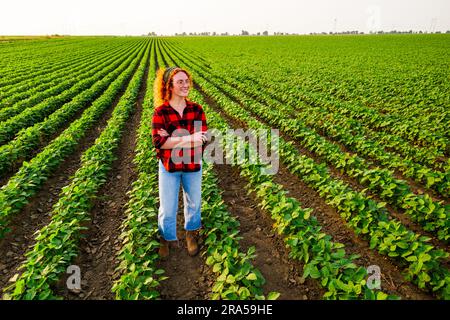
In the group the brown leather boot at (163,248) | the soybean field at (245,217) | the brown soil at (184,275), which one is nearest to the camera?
the soybean field at (245,217)

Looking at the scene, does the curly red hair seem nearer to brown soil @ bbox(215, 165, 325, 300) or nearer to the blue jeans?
the blue jeans

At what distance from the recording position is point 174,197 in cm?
372

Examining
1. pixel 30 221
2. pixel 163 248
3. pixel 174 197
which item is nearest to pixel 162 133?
pixel 174 197

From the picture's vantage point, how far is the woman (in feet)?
11.0

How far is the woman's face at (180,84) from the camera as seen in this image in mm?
3305

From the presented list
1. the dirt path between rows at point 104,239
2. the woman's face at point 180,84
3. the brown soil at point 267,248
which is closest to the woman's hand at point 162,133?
the woman's face at point 180,84

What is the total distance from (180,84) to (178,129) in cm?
51

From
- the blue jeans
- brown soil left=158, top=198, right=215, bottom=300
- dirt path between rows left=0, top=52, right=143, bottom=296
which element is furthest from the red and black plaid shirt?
dirt path between rows left=0, top=52, right=143, bottom=296

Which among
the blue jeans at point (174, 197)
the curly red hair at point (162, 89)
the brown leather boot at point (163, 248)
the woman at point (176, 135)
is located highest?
the curly red hair at point (162, 89)

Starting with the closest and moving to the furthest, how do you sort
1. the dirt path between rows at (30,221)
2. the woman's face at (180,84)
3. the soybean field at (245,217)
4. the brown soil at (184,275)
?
the woman's face at (180,84), the soybean field at (245,217), the brown soil at (184,275), the dirt path between rows at (30,221)

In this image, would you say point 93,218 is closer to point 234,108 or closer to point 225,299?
point 225,299

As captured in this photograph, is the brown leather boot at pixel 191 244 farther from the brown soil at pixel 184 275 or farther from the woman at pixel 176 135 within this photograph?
the woman at pixel 176 135
